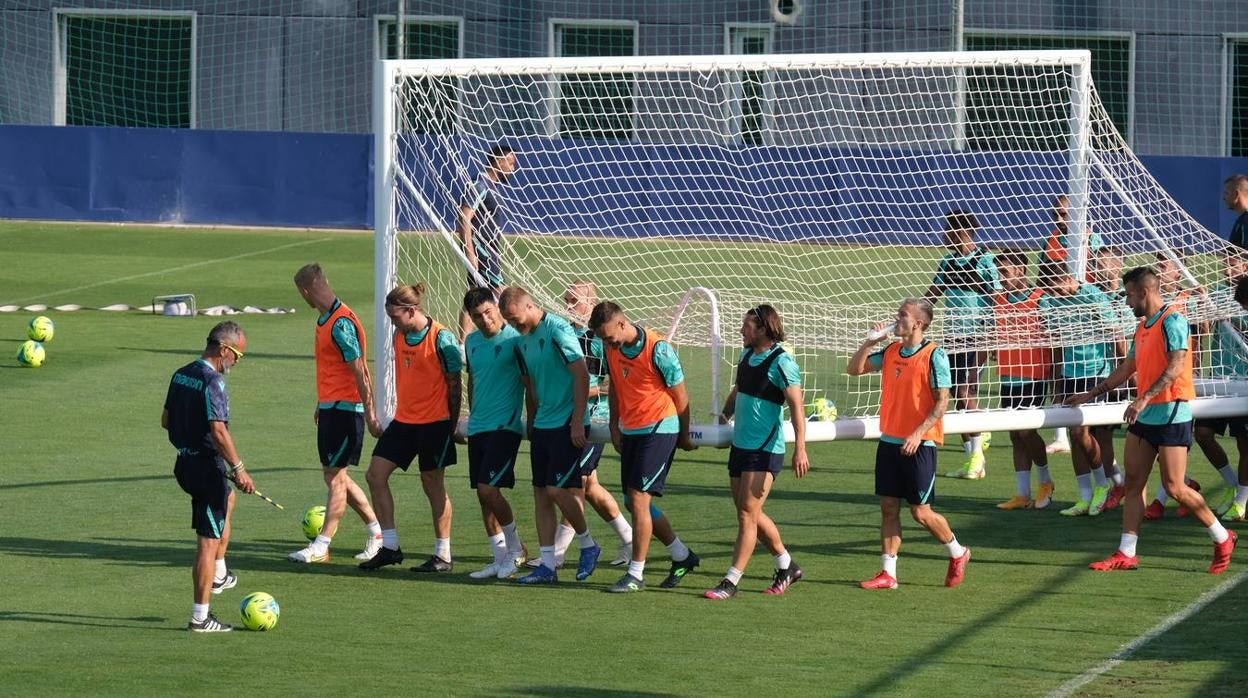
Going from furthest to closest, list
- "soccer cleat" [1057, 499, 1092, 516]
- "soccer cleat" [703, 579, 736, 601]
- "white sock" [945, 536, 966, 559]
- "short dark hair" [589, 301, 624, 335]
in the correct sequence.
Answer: "soccer cleat" [1057, 499, 1092, 516] < "white sock" [945, 536, 966, 559] < "soccer cleat" [703, 579, 736, 601] < "short dark hair" [589, 301, 624, 335]

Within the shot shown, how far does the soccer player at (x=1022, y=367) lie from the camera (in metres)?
12.2

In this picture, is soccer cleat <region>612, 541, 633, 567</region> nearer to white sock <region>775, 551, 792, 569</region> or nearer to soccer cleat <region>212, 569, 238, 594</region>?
white sock <region>775, 551, 792, 569</region>

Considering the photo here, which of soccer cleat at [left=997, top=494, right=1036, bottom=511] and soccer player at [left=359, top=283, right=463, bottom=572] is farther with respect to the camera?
soccer cleat at [left=997, top=494, right=1036, bottom=511]

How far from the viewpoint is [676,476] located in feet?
45.1

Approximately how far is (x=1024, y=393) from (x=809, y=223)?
635cm

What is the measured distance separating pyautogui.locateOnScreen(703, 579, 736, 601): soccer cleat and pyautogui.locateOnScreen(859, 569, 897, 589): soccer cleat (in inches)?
32.7

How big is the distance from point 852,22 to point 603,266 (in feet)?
51.6

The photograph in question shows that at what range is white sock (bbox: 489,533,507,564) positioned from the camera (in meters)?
10.3

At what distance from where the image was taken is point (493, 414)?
10.3 metres

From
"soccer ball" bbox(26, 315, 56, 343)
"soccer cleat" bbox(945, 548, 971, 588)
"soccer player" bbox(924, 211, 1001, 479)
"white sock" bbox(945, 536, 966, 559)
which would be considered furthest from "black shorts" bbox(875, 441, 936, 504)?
"soccer ball" bbox(26, 315, 56, 343)

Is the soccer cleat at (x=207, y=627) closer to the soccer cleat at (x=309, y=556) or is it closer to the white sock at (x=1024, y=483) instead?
the soccer cleat at (x=309, y=556)

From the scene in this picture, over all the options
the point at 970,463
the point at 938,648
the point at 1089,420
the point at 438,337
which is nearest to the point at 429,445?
the point at 438,337

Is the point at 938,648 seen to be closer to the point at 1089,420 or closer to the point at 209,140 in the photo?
the point at 1089,420

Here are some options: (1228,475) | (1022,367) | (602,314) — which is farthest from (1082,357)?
(602,314)
